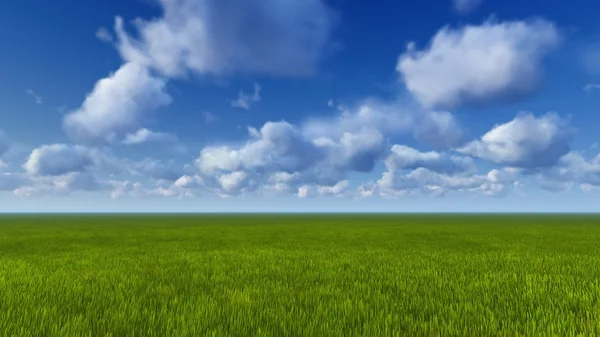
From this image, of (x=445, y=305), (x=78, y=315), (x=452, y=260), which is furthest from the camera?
(x=452, y=260)

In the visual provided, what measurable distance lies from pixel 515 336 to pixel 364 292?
345 cm

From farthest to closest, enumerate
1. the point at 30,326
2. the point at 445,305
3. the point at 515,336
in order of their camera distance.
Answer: the point at 445,305 → the point at 30,326 → the point at 515,336

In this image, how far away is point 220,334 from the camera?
195 inches

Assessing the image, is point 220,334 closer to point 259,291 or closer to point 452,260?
point 259,291

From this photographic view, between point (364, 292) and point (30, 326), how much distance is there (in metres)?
6.59

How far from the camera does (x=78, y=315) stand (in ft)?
19.2

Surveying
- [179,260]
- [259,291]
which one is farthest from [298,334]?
[179,260]

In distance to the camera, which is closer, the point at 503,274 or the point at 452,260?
the point at 503,274

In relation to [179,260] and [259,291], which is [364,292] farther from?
[179,260]

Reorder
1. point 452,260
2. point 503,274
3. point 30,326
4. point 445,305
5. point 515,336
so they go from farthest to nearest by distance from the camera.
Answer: point 452,260 → point 503,274 → point 445,305 → point 30,326 → point 515,336

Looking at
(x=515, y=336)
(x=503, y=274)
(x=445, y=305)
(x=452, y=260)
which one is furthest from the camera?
(x=452, y=260)

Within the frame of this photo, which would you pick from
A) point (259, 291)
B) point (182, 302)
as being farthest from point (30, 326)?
point (259, 291)

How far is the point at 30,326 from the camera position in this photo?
5359mm

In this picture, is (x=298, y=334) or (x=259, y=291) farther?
(x=259, y=291)
